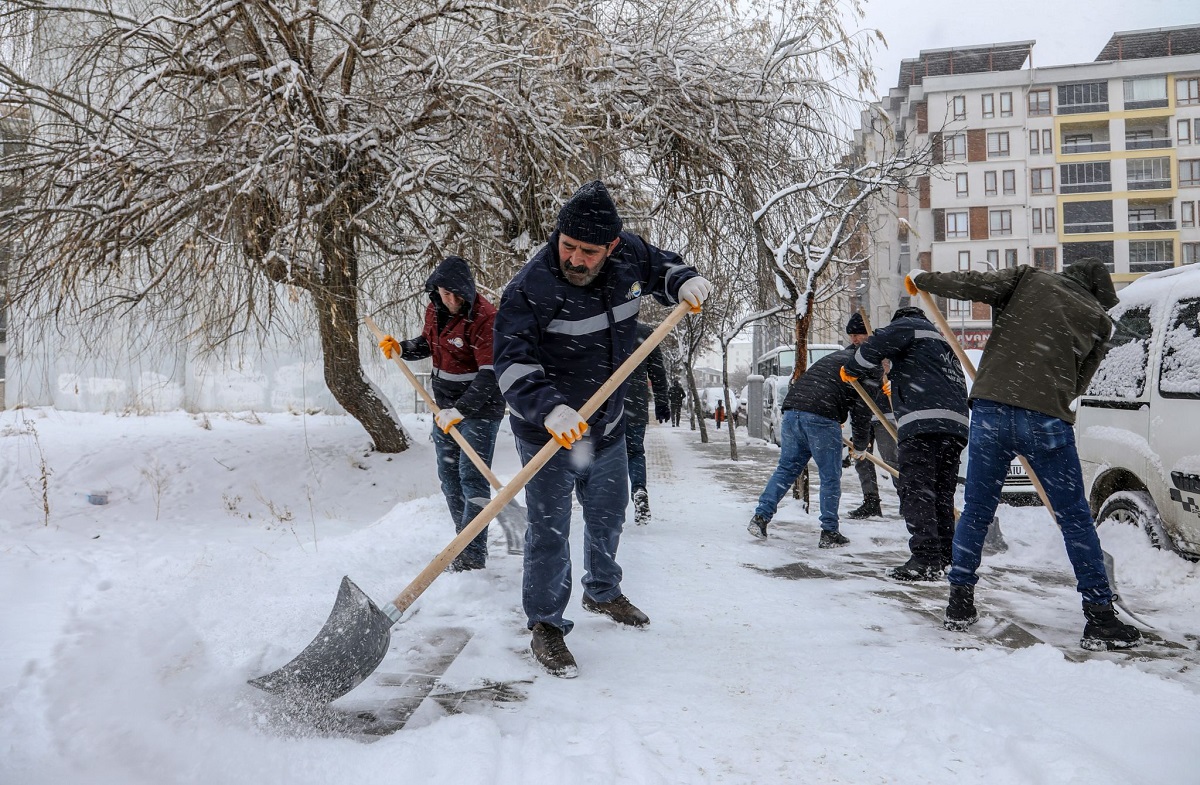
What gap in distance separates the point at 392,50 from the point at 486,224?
2.01 m

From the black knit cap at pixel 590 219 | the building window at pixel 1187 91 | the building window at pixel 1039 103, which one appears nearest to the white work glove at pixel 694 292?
the black knit cap at pixel 590 219

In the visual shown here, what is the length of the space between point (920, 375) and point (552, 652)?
2.85m

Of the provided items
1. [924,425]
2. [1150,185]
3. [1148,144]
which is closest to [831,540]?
[924,425]

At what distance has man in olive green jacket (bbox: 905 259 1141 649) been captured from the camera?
3393 millimetres

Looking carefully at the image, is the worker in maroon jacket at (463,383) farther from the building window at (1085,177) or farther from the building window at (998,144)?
the building window at (1085,177)

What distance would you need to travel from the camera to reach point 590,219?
3078 mm

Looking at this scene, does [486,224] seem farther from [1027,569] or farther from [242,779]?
[242,779]

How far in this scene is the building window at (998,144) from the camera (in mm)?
41969

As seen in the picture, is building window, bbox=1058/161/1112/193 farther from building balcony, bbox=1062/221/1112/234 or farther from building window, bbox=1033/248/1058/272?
building window, bbox=1033/248/1058/272

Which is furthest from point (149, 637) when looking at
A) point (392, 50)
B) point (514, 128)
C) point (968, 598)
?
point (392, 50)

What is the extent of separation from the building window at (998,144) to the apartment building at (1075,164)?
0.05 metres

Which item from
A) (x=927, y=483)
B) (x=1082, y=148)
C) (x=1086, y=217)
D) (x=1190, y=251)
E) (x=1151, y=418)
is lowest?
(x=927, y=483)

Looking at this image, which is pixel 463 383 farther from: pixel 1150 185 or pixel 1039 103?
pixel 1150 185

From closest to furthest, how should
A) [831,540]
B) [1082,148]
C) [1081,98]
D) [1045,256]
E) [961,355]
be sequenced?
[961,355] → [831,540] → [1081,98] → [1082,148] → [1045,256]
